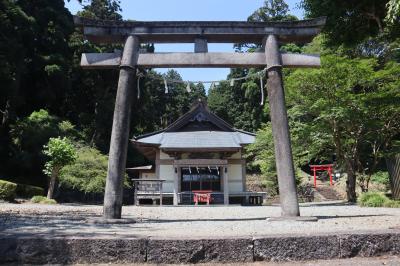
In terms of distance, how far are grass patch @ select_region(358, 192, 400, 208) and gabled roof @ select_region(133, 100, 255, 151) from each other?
8.04m

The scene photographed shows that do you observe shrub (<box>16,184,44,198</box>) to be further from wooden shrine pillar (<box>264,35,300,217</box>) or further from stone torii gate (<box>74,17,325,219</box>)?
wooden shrine pillar (<box>264,35,300,217</box>)

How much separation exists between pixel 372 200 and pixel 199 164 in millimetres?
10152

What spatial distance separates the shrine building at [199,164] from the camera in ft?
68.3

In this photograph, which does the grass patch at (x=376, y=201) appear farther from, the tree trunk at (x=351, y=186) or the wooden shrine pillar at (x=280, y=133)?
the wooden shrine pillar at (x=280, y=133)

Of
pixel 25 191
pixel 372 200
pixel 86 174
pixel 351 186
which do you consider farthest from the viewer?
pixel 86 174

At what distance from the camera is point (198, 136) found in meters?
22.5

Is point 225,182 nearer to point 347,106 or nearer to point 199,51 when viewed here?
point 347,106

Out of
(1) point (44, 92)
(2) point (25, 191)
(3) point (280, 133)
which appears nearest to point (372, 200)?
(3) point (280, 133)

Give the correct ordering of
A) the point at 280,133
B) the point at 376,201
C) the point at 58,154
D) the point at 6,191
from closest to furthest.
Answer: the point at 280,133
the point at 376,201
the point at 6,191
the point at 58,154

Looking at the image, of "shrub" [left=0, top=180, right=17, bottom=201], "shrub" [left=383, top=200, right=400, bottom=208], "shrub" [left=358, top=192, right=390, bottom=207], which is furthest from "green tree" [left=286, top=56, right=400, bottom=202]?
"shrub" [left=0, top=180, right=17, bottom=201]

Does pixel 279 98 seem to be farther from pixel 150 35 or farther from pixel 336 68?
pixel 336 68

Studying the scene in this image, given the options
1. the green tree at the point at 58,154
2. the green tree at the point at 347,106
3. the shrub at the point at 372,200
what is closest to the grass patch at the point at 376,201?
the shrub at the point at 372,200

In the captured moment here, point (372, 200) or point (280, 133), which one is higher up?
point (280, 133)

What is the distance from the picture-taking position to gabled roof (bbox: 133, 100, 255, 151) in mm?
20781
